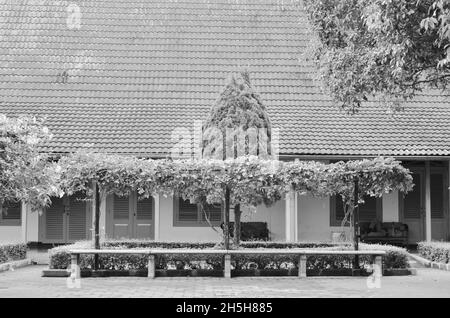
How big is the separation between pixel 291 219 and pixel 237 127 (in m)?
5.81

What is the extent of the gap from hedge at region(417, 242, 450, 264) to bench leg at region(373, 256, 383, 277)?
8.49 ft

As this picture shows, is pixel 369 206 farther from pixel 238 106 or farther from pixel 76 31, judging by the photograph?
pixel 76 31

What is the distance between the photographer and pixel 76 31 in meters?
26.6

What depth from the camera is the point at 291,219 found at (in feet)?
72.6

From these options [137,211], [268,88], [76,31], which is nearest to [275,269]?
[137,211]

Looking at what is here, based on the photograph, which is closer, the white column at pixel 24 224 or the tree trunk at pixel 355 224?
the tree trunk at pixel 355 224

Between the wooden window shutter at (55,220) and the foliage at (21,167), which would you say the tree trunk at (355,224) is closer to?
the foliage at (21,167)

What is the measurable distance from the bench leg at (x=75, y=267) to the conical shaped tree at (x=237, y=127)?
3.73m

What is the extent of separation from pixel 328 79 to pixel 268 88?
9370 millimetres

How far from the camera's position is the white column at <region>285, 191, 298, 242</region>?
21.5 metres

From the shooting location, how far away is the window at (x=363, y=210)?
76.3ft

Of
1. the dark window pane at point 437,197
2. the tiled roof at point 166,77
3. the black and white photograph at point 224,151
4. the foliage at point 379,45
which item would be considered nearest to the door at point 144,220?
the black and white photograph at point 224,151

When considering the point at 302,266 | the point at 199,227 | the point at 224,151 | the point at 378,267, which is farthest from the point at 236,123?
the point at 199,227

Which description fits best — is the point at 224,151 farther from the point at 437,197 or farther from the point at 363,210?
the point at 437,197
